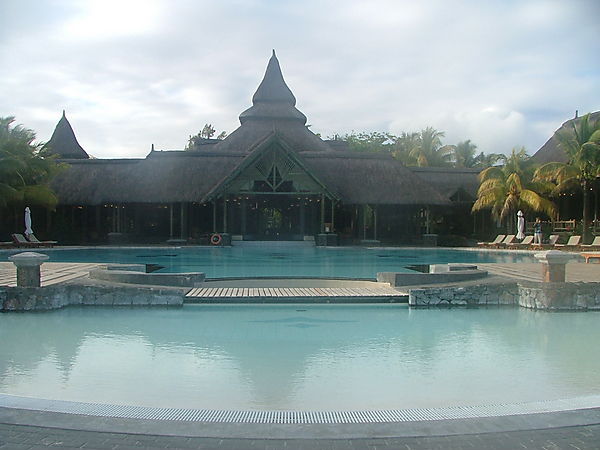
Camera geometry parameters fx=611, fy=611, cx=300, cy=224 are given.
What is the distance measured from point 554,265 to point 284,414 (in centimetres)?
787

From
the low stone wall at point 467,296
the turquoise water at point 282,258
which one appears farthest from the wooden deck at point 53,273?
the low stone wall at point 467,296

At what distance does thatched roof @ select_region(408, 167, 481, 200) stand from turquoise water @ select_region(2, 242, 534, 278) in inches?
362

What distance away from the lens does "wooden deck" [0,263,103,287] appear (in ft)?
38.7

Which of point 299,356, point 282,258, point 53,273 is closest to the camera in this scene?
point 299,356

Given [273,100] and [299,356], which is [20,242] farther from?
[299,356]

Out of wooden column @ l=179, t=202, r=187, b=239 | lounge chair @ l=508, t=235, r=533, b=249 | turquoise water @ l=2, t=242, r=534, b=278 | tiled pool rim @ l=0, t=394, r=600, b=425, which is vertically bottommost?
tiled pool rim @ l=0, t=394, r=600, b=425

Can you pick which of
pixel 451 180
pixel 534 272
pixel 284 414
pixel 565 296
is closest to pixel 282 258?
pixel 534 272

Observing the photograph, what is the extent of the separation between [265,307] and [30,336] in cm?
379

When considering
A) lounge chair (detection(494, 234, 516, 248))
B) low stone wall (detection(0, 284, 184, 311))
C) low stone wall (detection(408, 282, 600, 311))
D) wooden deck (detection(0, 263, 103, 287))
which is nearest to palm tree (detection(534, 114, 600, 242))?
lounge chair (detection(494, 234, 516, 248))

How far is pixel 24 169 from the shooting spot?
27734 mm

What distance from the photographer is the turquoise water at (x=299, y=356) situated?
5938mm

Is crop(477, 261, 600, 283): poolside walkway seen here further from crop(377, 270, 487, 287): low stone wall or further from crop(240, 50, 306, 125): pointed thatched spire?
crop(240, 50, 306, 125): pointed thatched spire

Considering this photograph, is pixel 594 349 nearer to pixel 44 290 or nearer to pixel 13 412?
pixel 13 412

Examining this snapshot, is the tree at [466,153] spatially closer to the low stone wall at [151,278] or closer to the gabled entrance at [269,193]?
the gabled entrance at [269,193]
